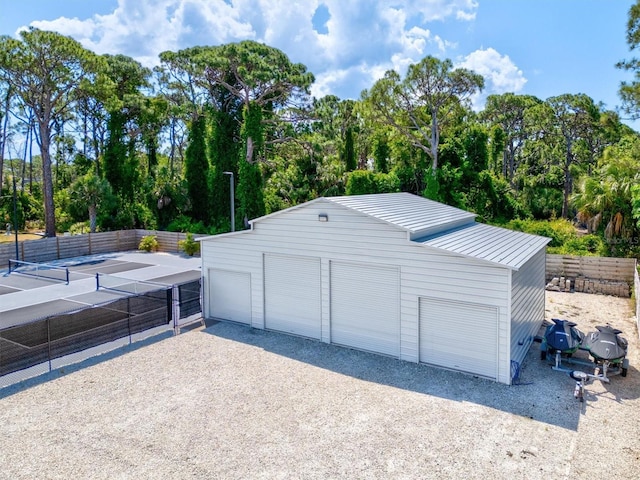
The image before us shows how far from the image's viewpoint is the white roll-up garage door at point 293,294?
11312 millimetres

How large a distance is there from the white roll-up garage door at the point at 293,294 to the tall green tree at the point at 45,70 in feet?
70.7

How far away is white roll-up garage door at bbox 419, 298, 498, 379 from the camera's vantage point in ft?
29.5

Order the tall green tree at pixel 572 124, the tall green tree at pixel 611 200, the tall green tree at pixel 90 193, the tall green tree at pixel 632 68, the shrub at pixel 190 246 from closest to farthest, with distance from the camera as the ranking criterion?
the tall green tree at pixel 632 68, the tall green tree at pixel 611 200, the shrub at pixel 190 246, the tall green tree at pixel 90 193, the tall green tree at pixel 572 124

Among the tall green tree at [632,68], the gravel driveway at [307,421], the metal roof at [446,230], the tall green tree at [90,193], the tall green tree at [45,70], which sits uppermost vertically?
the tall green tree at [45,70]

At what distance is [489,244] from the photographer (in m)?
11.0

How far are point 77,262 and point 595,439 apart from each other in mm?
24117

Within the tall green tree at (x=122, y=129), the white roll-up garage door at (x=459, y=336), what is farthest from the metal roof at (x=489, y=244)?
the tall green tree at (x=122, y=129)

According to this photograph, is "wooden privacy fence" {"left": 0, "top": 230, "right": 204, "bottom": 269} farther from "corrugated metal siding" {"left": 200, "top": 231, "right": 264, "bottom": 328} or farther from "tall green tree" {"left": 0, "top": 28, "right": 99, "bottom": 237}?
"corrugated metal siding" {"left": 200, "top": 231, "right": 264, "bottom": 328}

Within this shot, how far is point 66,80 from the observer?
87.2 feet

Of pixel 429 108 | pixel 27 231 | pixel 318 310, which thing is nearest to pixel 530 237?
pixel 318 310

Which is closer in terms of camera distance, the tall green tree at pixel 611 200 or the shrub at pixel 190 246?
the tall green tree at pixel 611 200

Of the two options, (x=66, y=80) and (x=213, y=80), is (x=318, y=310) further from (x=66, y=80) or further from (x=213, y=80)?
(x=66, y=80)

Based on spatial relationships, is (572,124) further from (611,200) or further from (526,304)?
(526,304)

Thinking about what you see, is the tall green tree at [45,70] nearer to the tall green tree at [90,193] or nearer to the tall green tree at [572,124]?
the tall green tree at [90,193]
